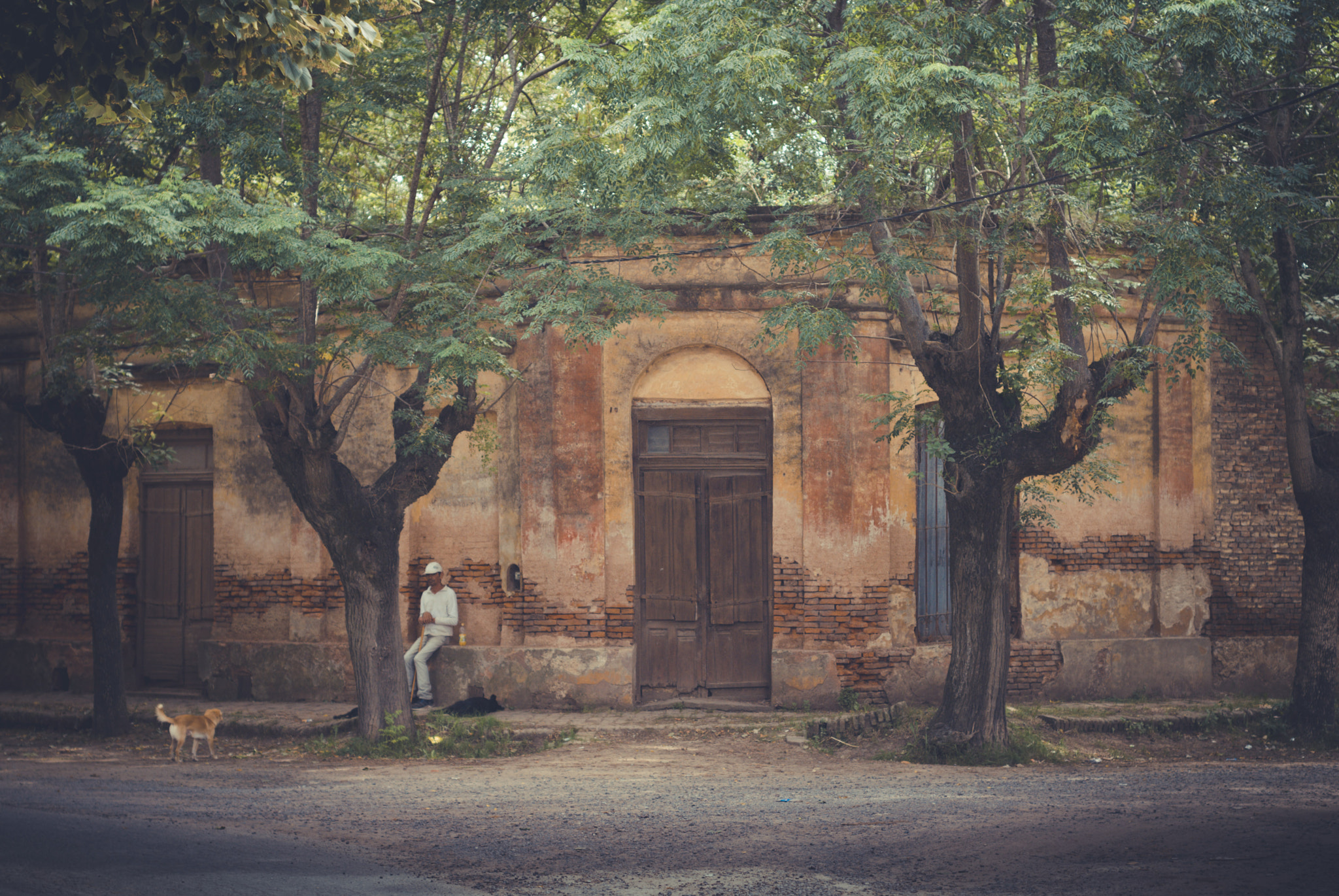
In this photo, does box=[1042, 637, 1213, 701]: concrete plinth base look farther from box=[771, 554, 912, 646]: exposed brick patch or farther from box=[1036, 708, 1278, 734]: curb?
box=[771, 554, 912, 646]: exposed brick patch

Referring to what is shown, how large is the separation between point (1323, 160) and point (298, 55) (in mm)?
9733

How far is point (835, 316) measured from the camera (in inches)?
364

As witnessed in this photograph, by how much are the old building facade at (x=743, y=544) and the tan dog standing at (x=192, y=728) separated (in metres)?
2.63

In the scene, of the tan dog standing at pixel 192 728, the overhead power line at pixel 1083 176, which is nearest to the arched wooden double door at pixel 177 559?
the tan dog standing at pixel 192 728

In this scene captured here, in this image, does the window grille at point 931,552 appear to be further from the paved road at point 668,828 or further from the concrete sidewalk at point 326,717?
the paved road at point 668,828

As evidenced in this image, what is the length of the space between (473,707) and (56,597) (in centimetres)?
652

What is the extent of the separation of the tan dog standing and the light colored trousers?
2.52m

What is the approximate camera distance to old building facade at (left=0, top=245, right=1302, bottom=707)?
11867mm

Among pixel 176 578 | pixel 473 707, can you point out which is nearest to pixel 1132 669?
pixel 473 707

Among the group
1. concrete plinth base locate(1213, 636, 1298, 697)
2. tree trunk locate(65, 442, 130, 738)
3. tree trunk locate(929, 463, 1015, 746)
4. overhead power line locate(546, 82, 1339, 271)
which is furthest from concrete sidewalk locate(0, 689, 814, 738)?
concrete plinth base locate(1213, 636, 1298, 697)

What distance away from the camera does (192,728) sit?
32.0 feet

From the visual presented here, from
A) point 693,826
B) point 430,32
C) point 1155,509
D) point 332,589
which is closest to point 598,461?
point 332,589

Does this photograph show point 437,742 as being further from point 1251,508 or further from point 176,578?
point 1251,508

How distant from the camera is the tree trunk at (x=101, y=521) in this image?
1097 centimetres
